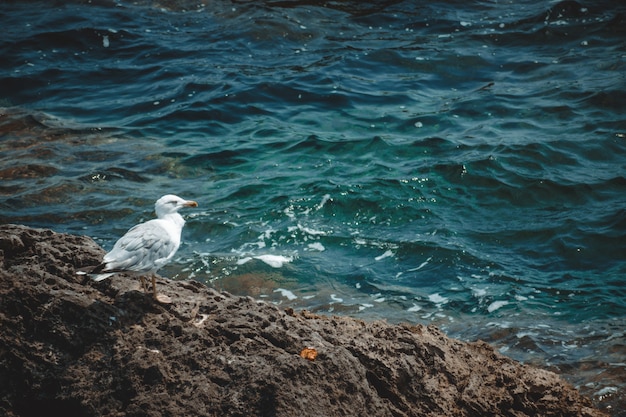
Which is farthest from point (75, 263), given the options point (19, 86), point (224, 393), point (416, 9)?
point (416, 9)

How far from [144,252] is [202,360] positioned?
2.80 ft

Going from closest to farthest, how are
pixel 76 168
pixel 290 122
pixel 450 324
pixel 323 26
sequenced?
1. pixel 450 324
2. pixel 76 168
3. pixel 290 122
4. pixel 323 26

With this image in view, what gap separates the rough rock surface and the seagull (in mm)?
160

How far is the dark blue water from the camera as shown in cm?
734

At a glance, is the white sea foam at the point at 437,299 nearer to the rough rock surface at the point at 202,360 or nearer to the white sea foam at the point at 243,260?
the white sea foam at the point at 243,260

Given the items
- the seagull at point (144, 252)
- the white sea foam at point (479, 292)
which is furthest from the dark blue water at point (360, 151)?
the seagull at point (144, 252)

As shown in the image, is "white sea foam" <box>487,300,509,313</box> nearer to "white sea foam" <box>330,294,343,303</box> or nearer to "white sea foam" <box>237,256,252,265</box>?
"white sea foam" <box>330,294,343,303</box>

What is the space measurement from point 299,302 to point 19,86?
9.29m

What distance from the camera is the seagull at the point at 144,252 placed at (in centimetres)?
417

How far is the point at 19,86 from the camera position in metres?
13.7

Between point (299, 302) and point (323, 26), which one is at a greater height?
point (323, 26)

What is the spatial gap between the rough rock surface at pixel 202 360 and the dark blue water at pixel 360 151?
151 centimetres

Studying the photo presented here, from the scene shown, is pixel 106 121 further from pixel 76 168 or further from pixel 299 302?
pixel 299 302

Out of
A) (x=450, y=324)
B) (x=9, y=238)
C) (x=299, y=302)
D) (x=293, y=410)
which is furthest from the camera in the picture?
(x=299, y=302)
